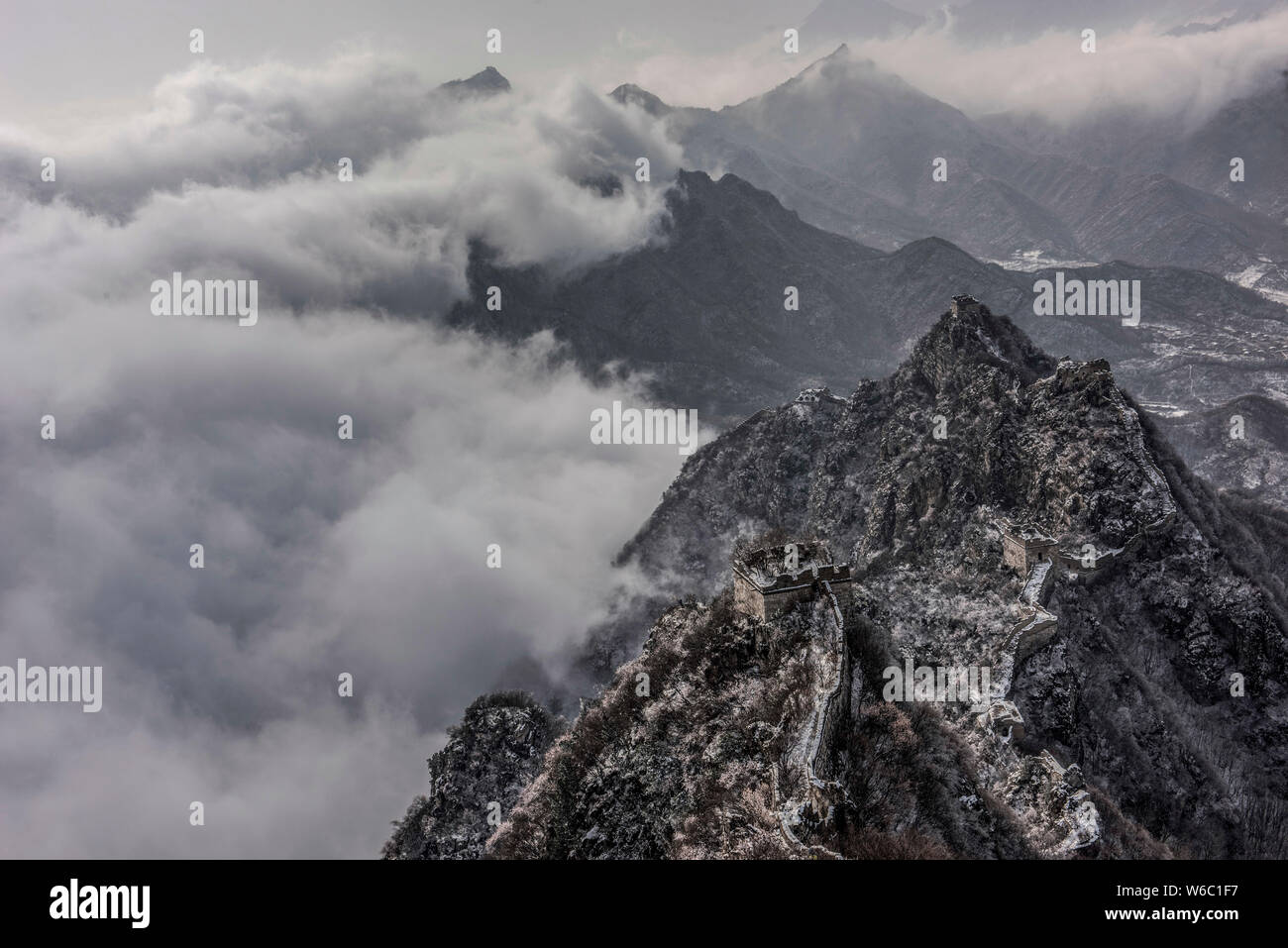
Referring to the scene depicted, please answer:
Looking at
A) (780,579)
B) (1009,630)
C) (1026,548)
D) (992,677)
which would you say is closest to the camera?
(780,579)

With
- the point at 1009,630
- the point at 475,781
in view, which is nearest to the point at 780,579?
Answer: the point at 1009,630

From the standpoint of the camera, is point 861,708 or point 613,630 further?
point 613,630

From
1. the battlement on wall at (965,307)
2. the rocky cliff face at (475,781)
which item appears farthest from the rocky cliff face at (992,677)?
the rocky cliff face at (475,781)

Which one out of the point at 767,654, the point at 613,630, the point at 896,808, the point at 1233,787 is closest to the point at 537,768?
the point at 767,654

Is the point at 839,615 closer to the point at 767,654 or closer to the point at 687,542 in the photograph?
the point at 767,654

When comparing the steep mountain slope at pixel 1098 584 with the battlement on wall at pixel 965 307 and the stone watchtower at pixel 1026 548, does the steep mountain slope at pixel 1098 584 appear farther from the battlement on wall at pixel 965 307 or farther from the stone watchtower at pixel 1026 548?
the stone watchtower at pixel 1026 548

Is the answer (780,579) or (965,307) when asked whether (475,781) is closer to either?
(780,579)
